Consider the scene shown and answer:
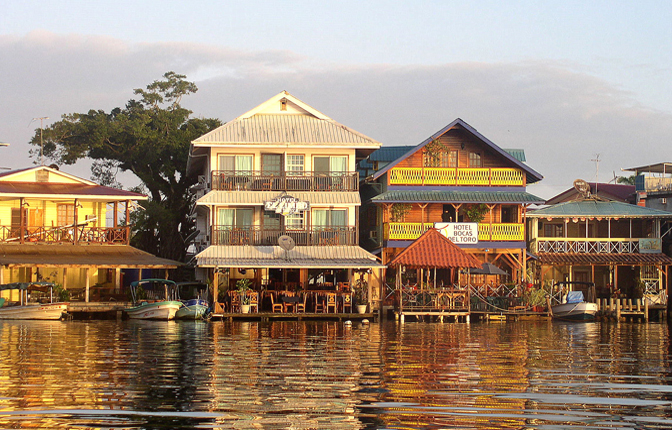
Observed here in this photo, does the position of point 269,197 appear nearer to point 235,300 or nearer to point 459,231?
point 235,300

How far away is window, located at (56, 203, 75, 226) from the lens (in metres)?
39.7

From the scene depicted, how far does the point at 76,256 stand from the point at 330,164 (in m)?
11.8

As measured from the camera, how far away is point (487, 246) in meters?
39.4

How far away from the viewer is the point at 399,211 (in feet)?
131

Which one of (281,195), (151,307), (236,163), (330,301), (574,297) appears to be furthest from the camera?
(236,163)

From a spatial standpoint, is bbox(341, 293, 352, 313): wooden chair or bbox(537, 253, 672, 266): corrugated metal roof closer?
bbox(341, 293, 352, 313): wooden chair

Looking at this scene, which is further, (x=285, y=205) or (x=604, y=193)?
(x=604, y=193)

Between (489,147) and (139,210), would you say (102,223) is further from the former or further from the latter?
(489,147)

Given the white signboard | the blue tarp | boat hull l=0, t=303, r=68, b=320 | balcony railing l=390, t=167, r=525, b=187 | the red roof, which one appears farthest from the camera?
balcony railing l=390, t=167, r=525, b=187

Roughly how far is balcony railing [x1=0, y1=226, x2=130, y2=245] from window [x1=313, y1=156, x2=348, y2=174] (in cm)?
912

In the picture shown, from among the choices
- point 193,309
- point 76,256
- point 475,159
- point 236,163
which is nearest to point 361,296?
point 193,309

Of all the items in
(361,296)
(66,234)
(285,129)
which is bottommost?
(361,296)

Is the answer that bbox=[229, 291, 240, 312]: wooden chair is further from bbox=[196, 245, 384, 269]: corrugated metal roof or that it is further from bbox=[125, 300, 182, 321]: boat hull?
bbox=[125, 300, 182, 321]: boat hull

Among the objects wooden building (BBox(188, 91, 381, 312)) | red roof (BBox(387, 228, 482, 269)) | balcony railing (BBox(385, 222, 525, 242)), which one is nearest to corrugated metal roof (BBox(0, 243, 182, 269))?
wooden building (BBox(188, 91, 381, 312))
